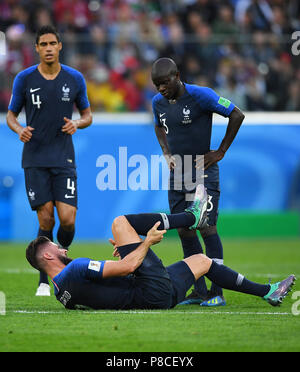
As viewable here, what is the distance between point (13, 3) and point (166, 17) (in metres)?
3.51

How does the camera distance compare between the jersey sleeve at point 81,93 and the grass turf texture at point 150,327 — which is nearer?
the grass turf texture at point 150,327

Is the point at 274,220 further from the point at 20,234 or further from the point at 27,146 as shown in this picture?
the point at 27,146

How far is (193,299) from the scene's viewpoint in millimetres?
8719

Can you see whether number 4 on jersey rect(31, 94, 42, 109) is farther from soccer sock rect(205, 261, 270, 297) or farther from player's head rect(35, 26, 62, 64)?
soccer sock rect(205, 261, 270, 297)

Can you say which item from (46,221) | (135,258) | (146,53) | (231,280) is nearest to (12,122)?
(46,221)

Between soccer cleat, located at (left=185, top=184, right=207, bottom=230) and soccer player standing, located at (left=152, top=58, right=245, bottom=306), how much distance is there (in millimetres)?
358

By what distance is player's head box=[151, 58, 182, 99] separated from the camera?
821 centimetres

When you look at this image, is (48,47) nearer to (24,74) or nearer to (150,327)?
(24,74)

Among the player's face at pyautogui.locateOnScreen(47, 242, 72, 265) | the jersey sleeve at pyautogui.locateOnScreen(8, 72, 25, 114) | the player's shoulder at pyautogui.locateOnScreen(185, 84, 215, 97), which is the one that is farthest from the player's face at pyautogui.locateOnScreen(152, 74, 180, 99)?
the player's face at pyautogui.locateOnScreen(47, 242, 72, 265)

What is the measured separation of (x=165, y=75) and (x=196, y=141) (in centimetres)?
86

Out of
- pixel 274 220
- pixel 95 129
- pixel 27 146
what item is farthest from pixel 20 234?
pixel 27 146

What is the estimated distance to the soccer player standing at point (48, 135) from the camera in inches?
365

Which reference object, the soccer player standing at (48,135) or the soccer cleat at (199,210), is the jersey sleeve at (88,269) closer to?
→ the soccer cleat at (199,210)

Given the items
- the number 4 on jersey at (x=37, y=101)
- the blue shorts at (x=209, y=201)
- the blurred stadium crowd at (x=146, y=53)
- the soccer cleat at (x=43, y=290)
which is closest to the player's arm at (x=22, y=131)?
the number 4 on jersey at (x=37, y=101)
